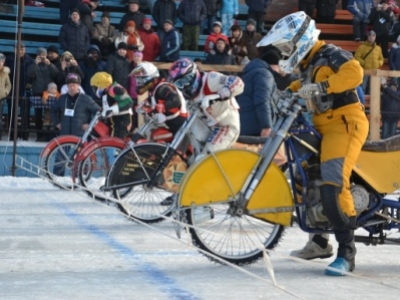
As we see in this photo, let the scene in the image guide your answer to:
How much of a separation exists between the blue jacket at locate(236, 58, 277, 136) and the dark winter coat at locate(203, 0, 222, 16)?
1176cm

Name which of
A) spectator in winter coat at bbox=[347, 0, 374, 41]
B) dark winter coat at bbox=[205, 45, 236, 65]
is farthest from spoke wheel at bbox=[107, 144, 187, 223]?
spectator in winter coat at bbox=[347, 0, 374, 41]

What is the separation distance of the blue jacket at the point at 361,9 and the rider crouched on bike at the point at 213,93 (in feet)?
46.6

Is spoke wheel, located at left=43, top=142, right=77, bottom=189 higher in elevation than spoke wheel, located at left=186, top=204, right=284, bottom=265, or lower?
lower

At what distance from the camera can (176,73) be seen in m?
10.9

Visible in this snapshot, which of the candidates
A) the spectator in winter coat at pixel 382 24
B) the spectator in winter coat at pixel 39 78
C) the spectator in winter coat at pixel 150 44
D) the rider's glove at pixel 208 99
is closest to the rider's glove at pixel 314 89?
the rider's glove at pixel 208 99

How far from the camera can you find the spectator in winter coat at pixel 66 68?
20.1m

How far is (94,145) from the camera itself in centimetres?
1385

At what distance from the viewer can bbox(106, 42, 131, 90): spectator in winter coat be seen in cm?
2028

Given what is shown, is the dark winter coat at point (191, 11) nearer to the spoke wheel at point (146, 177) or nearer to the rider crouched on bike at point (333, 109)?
the spoke wheel at point (146, 177)

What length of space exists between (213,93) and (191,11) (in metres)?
12.4

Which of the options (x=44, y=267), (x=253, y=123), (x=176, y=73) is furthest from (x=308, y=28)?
(x=253, y=123)

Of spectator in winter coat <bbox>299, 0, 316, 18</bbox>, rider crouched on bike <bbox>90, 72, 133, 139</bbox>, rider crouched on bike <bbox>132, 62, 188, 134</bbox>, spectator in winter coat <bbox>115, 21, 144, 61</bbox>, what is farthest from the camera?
spectator in winter coat <bbox>299, 0, 316, 18</bbox>

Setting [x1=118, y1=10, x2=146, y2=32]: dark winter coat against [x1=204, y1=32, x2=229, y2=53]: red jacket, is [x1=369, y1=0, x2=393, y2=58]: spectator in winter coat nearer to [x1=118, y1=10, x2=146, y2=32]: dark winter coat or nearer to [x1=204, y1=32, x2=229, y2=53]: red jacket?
[x1=204, y1=32, x2=229, y2=53]: red jacket

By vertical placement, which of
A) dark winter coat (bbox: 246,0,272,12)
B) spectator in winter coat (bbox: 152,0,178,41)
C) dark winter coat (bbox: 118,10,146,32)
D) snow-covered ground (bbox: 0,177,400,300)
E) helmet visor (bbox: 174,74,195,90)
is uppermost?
dark winter coat (bbox: 246,0,272,12)
